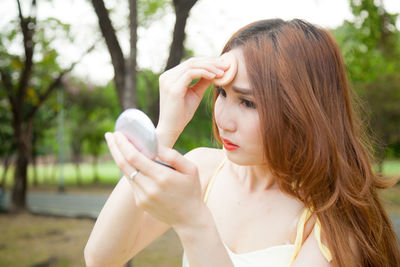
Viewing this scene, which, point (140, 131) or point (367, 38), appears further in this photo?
point (367, 38)

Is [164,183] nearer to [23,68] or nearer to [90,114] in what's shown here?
[23,68]

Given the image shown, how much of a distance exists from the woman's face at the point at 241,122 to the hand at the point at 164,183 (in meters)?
0.39

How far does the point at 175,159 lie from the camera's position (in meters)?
0.98

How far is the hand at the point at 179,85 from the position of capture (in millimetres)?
1356

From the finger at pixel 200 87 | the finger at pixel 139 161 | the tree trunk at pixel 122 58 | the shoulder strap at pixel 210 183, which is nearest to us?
the finger at pixel 139 161

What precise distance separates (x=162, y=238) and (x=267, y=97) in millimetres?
6680

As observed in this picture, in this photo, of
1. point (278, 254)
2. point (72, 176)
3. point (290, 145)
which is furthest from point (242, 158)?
point (72, 176)

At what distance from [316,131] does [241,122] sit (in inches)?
10.9

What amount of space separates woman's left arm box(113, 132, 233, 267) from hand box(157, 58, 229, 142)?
34 cm

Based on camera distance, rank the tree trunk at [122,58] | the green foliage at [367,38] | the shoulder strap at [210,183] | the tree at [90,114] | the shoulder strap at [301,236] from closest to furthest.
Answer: the shoulder strap at [301,236]
the shoulder strap at [210,183]
the tree trunk at [122,58]
the green foliage at [367,38]
the tree at [90,114]

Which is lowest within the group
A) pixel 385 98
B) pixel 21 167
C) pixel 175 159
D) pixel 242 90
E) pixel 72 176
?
pixel 72 176

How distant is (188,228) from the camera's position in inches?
40.5

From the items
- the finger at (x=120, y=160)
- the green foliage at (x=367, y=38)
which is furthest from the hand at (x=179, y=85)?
the green foliage at (x=367, y=38)

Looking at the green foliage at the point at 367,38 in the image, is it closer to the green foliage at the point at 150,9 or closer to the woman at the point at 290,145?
the woman at the point at 290,145
